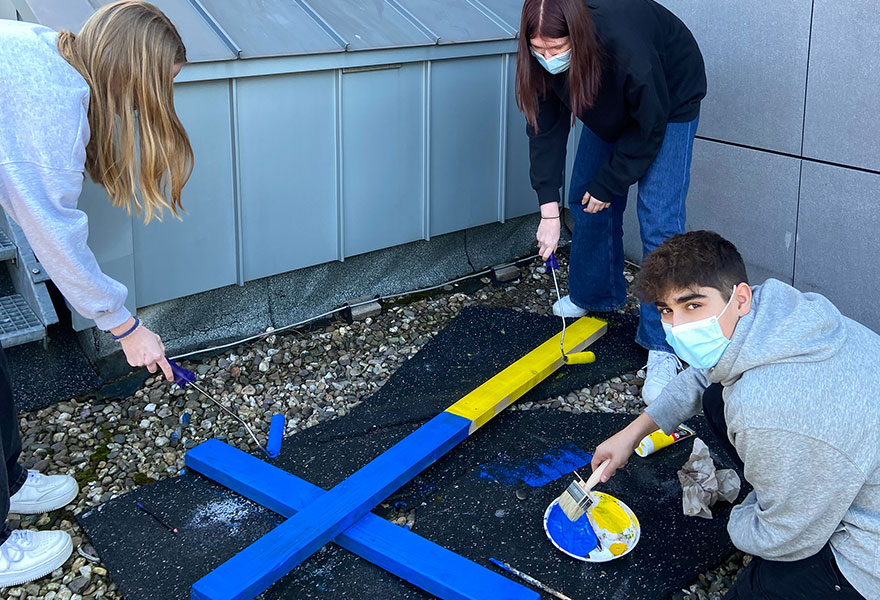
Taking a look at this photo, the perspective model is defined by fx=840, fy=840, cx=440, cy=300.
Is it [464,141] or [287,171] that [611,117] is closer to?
[464,141]

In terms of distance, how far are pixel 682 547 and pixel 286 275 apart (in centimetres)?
217

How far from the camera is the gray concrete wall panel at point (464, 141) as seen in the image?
4207mm

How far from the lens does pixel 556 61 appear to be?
291 cm

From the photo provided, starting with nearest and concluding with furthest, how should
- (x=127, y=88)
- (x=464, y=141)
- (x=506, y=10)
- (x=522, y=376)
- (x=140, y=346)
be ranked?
1. (x=127, y=88)
2. (x=140, y=346)
3. (x=522, y=376)
4. (x=464, y=141)
5. (x=506, y=10)

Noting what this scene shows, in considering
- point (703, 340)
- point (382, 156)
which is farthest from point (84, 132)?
point (382, 156)

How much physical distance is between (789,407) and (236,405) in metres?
2.26

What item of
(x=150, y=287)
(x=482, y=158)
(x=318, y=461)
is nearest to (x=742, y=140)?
(x=482, y=158)

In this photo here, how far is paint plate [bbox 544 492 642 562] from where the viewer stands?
2539mm

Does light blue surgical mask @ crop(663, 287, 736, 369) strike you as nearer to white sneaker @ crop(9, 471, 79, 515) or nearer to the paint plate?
the paint plate

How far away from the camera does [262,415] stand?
340cm

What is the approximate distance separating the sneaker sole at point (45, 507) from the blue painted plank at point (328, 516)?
2.44ft

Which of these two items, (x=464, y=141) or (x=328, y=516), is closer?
(x=328, y=516)

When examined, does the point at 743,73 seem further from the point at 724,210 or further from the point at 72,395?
the point at 72,395

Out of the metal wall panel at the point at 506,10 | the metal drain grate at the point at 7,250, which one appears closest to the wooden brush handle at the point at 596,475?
the metal drain grate at the point at 7,250
